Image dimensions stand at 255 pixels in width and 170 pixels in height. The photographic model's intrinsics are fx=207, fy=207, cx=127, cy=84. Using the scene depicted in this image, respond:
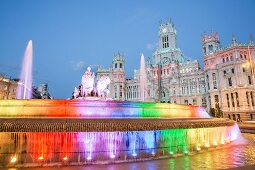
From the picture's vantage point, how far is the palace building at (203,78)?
52.9 m

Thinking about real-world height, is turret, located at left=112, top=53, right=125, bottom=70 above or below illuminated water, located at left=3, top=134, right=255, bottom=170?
above

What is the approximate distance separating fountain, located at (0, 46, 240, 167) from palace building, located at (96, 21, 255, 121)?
2410cm

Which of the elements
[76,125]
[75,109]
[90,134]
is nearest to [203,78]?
[75,109]

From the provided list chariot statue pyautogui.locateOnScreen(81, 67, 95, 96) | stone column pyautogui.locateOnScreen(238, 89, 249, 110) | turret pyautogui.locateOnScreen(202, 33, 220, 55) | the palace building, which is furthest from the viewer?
turret pyautogui.locateOnScreen(202, 33, 220, 55)

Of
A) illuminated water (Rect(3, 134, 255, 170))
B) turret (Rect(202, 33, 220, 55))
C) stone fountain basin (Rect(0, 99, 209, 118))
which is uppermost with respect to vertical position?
turret (Rect(202, 33, 220, 55))

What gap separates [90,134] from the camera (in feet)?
31.4

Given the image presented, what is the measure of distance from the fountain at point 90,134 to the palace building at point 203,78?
24.1 meters

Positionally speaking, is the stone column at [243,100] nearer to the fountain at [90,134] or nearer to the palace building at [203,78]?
the palace building at [203,78]

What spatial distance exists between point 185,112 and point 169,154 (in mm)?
5564

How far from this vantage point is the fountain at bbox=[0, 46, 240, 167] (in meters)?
9.03

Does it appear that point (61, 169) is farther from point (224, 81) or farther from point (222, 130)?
point (224, 81)


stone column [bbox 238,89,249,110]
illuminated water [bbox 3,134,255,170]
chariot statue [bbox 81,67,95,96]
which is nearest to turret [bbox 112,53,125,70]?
stone column [bbox 238,89,249,110]

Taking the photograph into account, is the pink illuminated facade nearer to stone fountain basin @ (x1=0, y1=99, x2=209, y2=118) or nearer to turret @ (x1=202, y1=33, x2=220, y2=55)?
turret @ (x1=202, y1=33, x2=220, y2=55)

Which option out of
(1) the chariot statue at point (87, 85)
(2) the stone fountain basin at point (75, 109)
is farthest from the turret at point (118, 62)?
(2) the stone fountain basin at point (75, 109)
